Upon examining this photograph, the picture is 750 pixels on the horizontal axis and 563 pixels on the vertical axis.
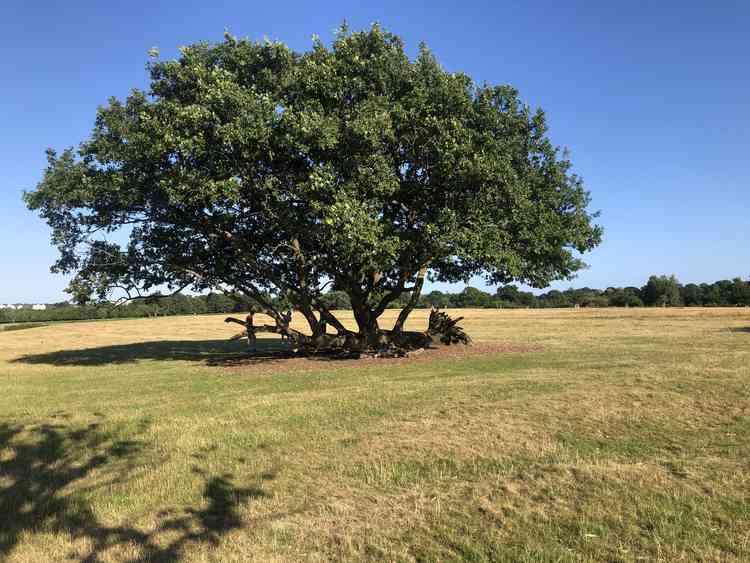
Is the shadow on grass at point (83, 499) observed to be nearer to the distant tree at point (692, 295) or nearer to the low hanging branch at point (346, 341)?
the low hanging branch at point (346, 341)

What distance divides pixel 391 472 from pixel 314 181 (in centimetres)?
1252

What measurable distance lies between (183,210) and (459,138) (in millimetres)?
12185

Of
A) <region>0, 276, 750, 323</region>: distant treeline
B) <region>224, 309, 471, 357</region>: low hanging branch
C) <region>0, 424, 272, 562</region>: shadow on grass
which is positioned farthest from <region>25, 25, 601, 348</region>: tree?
<region>0, 276, 750, 323</region>: distant treeline

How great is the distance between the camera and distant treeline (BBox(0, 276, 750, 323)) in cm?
10544

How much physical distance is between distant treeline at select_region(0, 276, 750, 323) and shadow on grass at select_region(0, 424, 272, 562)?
294ft

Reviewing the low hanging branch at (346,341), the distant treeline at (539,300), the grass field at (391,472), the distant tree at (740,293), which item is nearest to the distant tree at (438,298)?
the distant treeline at (539,300)

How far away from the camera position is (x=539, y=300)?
12431 centimetres

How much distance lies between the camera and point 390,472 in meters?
7.94

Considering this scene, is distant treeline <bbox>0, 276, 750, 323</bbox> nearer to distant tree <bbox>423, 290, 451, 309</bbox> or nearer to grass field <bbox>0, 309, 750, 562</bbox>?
distant tree <bbox>423, 290, 451, 309</bbox>

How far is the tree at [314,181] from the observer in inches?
752

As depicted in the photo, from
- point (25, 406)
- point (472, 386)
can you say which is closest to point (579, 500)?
point (472, 386)

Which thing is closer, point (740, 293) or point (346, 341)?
point (346, 341)

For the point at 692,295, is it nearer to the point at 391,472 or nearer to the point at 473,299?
the point at 473,299

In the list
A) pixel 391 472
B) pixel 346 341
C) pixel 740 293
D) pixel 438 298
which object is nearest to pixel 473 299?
pixel 438 298
